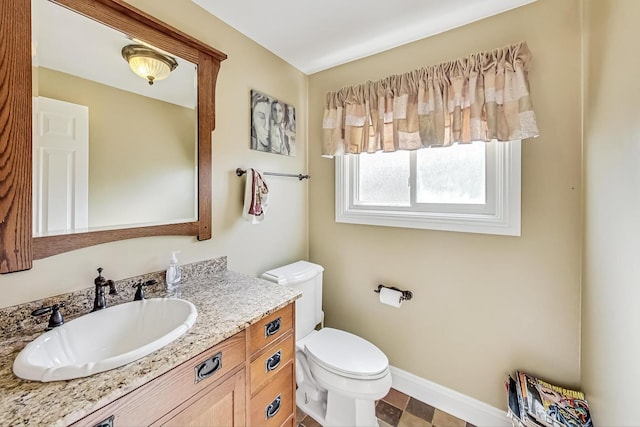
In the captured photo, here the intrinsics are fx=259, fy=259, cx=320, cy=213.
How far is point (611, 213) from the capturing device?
0.91 metres

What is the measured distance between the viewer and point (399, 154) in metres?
1.73

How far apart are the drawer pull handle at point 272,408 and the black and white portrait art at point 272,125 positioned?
1302 mm

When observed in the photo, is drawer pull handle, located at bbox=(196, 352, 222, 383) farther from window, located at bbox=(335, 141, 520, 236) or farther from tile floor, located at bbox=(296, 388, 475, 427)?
window, located at bbox=(335, 141, 520, 236)

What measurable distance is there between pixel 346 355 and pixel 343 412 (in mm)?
302

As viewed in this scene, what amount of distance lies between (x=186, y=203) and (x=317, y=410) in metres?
1.40

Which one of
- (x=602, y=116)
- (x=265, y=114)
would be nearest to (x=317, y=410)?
(x=265, y=114)

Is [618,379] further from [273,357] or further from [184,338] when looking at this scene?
[184,338]

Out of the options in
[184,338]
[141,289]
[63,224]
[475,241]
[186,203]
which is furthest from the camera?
[475,241]

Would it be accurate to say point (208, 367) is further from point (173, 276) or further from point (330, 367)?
point (330, 367)

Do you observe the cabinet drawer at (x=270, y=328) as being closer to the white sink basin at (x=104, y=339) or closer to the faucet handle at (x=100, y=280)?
the white sink basin at (x=104, y=339)

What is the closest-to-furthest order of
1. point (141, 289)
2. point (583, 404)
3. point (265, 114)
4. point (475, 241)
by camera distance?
point (141, 289) < point (583, 404) < point (475, 241) < point (265, 114)

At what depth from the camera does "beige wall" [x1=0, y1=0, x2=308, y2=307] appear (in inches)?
36.8

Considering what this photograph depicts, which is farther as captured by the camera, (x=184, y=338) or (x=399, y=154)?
(x=399, y=154)

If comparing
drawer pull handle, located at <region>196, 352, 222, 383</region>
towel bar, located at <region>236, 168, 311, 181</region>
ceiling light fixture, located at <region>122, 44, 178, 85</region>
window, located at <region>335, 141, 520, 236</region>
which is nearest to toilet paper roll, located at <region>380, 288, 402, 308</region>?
window, located at <region>335, 141, 520, 236</region>
